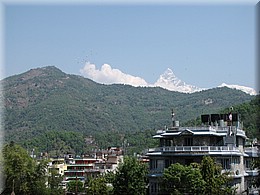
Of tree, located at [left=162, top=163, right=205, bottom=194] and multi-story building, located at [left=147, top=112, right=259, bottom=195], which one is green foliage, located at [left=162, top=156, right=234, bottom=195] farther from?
multi-story building, located at [left=147, top=112, right=259, bottom=195]

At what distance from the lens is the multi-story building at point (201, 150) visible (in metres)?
24.5

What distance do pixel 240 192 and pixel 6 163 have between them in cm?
1274

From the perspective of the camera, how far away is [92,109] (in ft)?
542

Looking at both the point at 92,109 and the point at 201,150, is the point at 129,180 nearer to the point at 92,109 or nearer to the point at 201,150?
the point at 201,150

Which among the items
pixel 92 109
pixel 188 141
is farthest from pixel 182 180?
pixel 92 109

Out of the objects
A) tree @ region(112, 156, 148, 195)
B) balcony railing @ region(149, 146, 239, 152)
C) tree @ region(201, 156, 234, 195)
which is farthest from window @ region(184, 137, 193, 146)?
tree @ region(112, 156, 148, 195)

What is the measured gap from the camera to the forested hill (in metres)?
140

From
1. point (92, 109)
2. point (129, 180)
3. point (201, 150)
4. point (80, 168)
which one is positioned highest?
point (92, 109)

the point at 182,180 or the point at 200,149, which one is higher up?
the point at 200,149

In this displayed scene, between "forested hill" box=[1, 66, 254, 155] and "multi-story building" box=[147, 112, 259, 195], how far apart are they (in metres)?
86.5

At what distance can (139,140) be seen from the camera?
346ft

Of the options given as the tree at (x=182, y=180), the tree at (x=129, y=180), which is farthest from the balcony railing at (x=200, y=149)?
the tree at (x=129, y=180)

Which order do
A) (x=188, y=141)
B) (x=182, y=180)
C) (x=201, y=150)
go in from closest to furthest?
(x=182, y=180) → (x=201, y=150) → (x=188, y=141)

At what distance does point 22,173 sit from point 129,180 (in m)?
6.91
